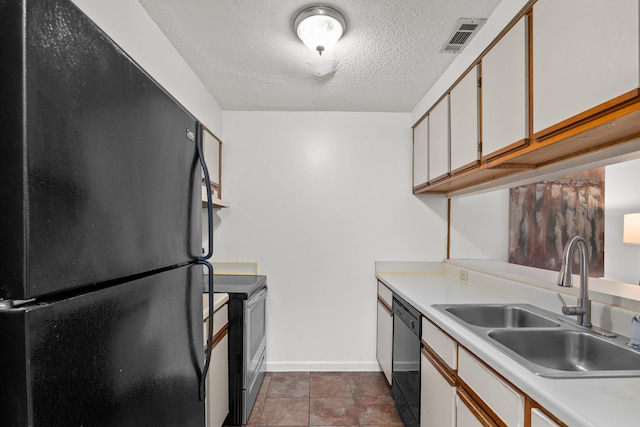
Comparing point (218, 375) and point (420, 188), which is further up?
point (420, 188)

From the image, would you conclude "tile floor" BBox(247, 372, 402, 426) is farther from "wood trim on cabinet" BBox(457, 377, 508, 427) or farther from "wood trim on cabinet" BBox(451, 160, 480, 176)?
"wood trim on cabinet" BBox(451, 160, 480, 176)

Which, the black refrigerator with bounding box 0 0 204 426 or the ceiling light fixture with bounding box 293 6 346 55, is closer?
the black refrigerator with bounding box 0 0 204 426

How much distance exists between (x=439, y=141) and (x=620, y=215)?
113 centimetres

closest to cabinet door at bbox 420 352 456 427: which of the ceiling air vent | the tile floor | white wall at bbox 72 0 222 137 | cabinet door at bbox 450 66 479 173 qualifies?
the tile floor

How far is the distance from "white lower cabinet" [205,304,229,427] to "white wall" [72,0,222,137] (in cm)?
135

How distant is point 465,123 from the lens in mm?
1991

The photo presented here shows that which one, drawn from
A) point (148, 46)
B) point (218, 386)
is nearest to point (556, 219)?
point (218, 386)

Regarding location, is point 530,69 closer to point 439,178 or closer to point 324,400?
point 439,178

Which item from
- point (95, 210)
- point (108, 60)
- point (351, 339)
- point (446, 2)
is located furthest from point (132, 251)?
point (351, 339)

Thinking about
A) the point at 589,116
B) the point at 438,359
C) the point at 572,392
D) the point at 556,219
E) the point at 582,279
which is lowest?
the point at 438,359

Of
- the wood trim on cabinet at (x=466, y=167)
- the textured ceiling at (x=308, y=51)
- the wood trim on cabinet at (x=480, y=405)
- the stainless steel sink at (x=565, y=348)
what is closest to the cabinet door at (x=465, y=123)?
the wood trim on cabinet at (x=466, y=167)

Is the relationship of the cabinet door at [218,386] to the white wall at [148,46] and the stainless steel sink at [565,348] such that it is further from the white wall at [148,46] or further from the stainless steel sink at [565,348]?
the white wall at [148,46]

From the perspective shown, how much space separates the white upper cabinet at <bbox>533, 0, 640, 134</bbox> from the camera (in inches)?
37.8

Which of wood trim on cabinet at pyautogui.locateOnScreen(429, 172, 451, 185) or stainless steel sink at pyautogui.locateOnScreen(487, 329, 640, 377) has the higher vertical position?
wood trim on cabinet at pyautogui.locateOnScreen(429, 172, 451, 185)
